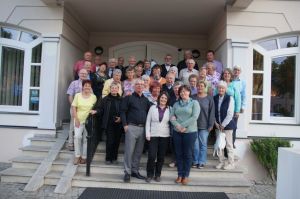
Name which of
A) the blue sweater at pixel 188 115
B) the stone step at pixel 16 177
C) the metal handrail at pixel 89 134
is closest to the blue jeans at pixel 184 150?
the blue sweater at pixel 188 115

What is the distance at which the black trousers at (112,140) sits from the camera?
5.18 m

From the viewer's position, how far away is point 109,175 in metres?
5.13

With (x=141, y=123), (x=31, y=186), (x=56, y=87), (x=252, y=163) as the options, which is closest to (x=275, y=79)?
(x=252, y=163)

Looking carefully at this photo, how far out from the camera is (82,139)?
17.2 ft

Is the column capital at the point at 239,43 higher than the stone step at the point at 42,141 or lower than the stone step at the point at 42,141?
higher

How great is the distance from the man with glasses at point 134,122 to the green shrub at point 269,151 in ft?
7.91

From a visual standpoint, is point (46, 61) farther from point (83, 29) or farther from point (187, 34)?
point (187, 34)

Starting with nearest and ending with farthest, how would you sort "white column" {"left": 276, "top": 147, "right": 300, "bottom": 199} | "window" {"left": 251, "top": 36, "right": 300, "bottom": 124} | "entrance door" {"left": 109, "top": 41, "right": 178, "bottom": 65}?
"white column" {"left": 276, "top": 147, "right": 300, "bottom": 199}
"window" {"left": 251, "top": 36, "right": 300, "bottom": 124}
"entrance door" {"left": 109, "top": 41, "right": 178, "bottom": 65}

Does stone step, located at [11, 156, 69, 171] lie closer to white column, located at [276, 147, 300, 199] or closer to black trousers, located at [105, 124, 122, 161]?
black trousers, located at [105, 124, 122, 161]

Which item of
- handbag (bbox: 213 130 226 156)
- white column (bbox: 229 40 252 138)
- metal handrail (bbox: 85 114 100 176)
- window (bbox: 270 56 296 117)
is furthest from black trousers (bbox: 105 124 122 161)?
window (bbox: 270 56 296 117)

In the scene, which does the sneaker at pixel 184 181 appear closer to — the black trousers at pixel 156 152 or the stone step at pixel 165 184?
the stone step at pixel 165 184

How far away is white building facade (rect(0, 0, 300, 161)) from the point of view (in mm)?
6227

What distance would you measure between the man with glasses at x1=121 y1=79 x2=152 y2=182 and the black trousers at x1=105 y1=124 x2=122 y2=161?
0.42 metres

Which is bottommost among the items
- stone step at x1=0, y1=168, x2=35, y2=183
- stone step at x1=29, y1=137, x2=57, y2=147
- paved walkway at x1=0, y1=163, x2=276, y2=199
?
paved walkway at x1=0, y1=163, x2=276, y2=199
